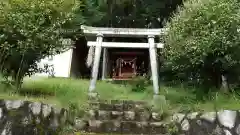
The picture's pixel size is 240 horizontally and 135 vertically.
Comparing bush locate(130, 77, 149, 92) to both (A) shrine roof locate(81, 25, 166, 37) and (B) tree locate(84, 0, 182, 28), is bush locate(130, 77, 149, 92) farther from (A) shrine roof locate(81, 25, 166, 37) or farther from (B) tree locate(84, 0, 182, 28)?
(B) tree locate(84, 0, 182, 28)

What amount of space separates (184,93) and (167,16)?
649 cm

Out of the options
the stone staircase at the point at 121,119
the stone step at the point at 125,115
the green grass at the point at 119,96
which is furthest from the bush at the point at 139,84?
the stone step at the point at 125,115

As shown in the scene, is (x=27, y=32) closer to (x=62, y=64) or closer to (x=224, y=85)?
(x=224, y=85)

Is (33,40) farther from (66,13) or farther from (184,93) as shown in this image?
(184,93)

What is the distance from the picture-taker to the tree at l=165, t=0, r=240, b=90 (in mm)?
8188

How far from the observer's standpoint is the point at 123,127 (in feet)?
26.5

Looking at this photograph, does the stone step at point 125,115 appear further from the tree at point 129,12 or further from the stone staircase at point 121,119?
the tree at point 129,12

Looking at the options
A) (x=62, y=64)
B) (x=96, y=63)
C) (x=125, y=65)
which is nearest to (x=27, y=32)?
(x=96, y=63)

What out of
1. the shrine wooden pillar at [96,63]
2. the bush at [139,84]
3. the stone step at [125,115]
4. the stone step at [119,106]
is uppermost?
the shrine wooden pillar at [96,63]

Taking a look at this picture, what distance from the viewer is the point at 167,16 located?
15.9 m

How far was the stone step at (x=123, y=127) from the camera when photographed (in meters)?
7.99

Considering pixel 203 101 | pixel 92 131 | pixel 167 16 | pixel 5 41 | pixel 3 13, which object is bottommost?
pixel 92 131

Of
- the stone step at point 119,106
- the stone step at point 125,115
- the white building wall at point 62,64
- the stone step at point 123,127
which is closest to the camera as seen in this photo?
the stone step at point 123,127

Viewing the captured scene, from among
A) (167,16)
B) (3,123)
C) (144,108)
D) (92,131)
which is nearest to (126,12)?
(167,16)
